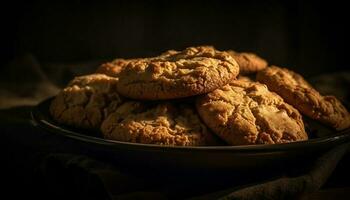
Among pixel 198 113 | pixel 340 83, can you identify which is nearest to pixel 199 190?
pixel 198 113

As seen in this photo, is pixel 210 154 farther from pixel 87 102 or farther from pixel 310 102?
pixel 87 102

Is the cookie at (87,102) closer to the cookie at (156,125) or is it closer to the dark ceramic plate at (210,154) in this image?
the cookie at (156,125)

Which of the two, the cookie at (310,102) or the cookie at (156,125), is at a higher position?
the cookie at (310,102)

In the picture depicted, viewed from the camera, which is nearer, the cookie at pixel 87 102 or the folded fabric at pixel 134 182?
→ the folded fabric at pixel 134 182
